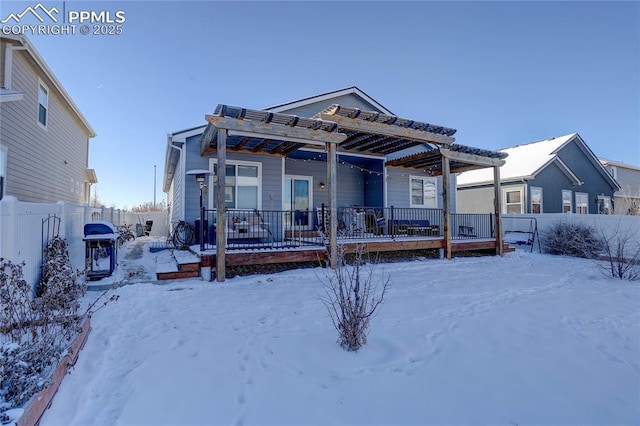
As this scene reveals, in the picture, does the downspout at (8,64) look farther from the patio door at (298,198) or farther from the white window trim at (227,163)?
the patio door at (298,198)

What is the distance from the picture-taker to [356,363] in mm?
2926

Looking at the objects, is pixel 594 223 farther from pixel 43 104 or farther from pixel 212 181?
pixel 43 104

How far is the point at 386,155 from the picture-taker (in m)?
11.4

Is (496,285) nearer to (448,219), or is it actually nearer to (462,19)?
(448,219)

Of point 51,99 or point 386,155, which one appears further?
point 386,155

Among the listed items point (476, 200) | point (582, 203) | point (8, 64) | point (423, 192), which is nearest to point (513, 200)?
point (476, 200)

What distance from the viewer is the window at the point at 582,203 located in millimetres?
17938

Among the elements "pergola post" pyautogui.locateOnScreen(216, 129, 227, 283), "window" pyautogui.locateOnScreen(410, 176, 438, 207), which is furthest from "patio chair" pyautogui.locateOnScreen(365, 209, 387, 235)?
"pergola post" pyautogui.locateOnScreen(216, 129, 227, 283)

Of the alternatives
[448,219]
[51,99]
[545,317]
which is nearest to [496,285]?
[545,317]

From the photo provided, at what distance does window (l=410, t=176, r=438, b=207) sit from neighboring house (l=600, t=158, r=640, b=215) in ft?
43.2

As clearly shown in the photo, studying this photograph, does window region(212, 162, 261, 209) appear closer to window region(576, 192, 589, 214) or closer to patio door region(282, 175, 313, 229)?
patio door region(282, 175, 313, 229)

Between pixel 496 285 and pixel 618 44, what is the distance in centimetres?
1087

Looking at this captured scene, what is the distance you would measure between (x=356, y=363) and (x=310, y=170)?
8539mm

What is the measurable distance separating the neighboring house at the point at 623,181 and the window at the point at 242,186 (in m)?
20.7
